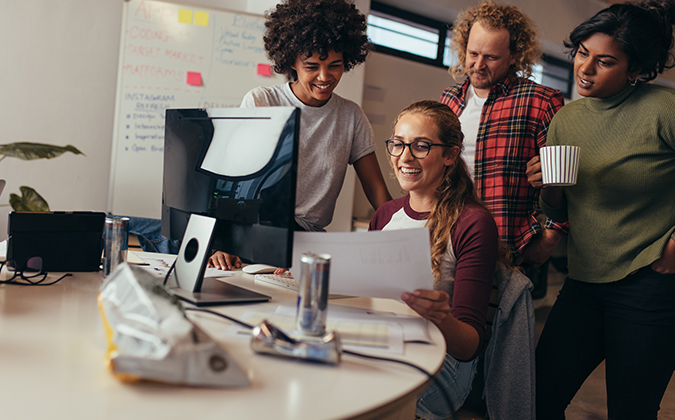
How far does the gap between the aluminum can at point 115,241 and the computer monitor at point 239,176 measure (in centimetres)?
11

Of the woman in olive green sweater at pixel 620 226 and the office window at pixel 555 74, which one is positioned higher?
the office window at pixel 555 74

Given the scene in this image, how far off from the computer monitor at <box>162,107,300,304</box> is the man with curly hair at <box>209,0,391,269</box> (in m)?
0.51

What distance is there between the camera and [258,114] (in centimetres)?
100

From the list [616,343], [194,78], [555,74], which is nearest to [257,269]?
[616,343]

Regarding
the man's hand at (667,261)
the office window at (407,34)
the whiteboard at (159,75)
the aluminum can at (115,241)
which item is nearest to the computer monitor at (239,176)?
the aluminum can at (115,241)

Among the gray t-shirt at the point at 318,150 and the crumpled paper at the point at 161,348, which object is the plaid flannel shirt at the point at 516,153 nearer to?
the gray t-shirt at the point at 318,150

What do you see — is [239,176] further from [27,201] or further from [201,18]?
[201,18]

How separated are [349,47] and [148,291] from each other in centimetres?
129

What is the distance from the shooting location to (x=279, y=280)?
4.19 ft

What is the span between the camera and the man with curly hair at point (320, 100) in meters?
1.64

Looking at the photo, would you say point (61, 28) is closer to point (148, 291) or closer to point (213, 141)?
point (213, 141)

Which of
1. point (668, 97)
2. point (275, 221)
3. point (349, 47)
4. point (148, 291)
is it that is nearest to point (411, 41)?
point (349, 47)

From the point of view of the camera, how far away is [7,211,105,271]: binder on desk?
112 centimetres

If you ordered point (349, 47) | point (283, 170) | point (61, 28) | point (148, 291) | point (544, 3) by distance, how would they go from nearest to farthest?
point (148, 291) → point (283, 170) → point (349, 47) → point (61, 28) → point (544, 3)
